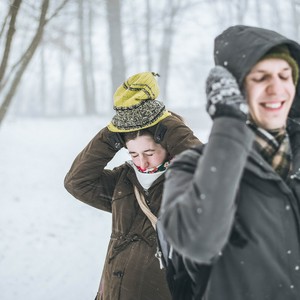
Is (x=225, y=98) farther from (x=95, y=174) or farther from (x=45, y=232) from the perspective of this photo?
(x=45, y=232)

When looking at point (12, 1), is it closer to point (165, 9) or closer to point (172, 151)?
point (172, 151)

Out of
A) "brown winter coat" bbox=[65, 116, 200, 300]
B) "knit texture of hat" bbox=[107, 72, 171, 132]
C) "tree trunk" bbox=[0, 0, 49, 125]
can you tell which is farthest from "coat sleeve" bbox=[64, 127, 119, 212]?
"tree trunk" bbox=[0, 0, 49, 125]

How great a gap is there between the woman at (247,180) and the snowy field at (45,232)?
12.5 ft

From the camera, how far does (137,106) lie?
241cm

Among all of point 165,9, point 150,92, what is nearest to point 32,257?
point 150,92

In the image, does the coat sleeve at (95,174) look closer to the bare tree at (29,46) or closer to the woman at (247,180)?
the bare tree at (29,46)

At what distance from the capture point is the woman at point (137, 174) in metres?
2.31

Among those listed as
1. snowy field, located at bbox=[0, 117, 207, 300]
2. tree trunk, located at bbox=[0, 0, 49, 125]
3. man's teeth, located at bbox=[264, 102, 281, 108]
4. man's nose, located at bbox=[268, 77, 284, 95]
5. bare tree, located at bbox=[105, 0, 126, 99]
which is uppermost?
bare tree, located at bbox=[105, 0, 126, 99]

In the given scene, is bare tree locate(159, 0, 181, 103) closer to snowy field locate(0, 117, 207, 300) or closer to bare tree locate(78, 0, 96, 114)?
bare tree locate(78, 0, 96, 114)

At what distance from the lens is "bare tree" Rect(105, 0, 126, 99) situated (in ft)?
46.8

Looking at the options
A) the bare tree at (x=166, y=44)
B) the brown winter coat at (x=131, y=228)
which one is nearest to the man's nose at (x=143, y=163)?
the brown winter coat at (x=131, y=228)

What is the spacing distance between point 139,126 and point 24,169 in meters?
8.12

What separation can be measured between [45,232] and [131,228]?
4.66 metres

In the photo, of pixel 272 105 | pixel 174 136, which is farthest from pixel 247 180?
pixel 174 136
